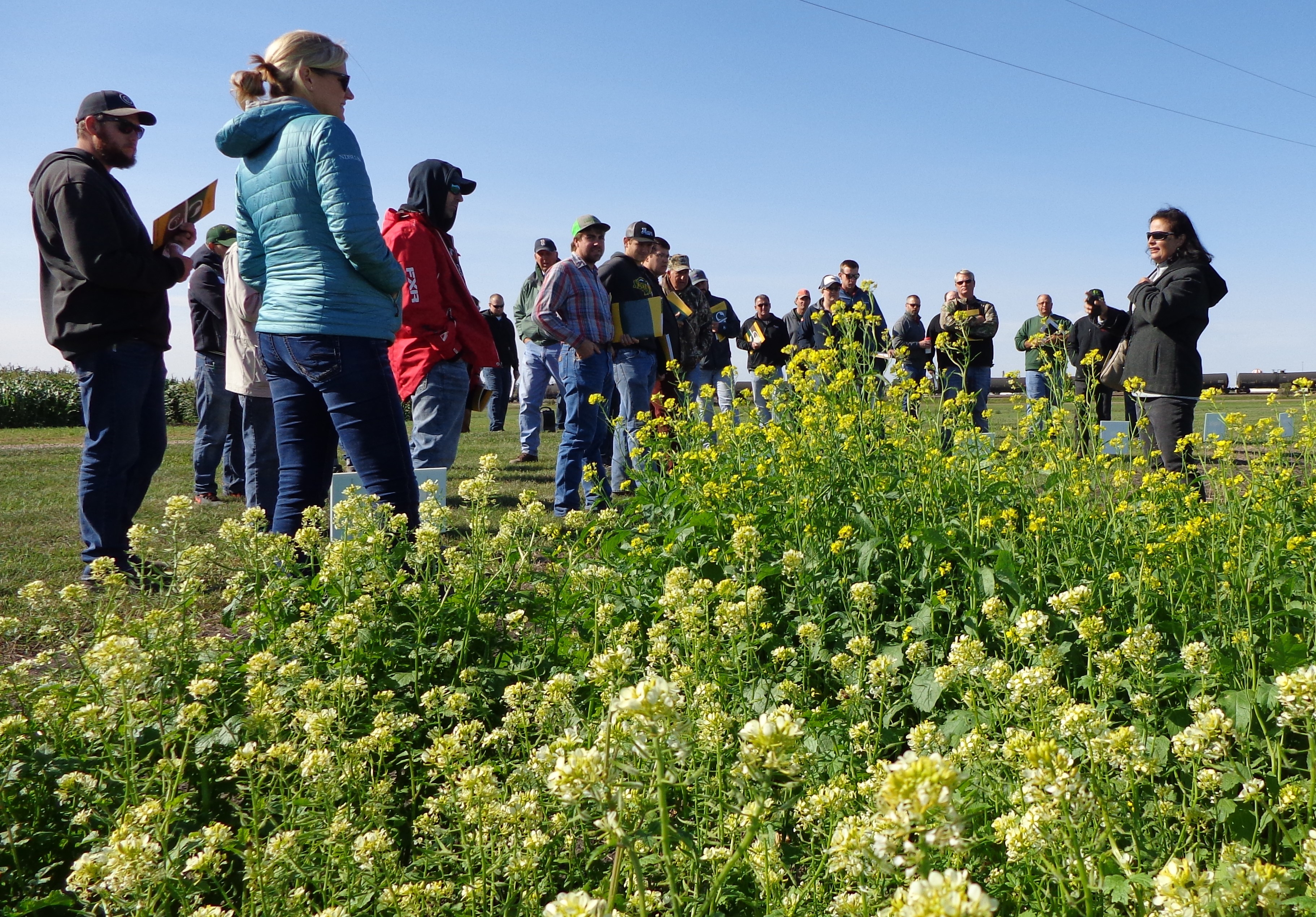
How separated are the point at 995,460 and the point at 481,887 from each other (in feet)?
9.21

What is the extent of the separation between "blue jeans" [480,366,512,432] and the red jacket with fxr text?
27.7 ft

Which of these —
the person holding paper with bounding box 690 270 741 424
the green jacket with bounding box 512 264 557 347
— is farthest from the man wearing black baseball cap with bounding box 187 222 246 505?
the person holding paper with bounding box 690 270 741 424

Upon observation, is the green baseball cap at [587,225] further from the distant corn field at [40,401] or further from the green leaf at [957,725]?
the distant corn field at [40,401]

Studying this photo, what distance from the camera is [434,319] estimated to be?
477cm

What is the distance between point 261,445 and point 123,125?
6.47 ft

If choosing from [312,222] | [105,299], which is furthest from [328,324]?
[105,299]

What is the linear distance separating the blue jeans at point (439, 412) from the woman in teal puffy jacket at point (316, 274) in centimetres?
123

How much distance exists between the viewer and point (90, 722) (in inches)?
80.0

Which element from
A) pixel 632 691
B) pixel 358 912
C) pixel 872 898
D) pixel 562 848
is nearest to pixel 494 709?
pixel 562 848

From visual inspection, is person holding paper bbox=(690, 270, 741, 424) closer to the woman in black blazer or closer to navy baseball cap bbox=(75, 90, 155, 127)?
the woman in black blazer

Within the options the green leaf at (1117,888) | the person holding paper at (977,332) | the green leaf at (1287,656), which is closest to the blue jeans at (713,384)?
the person holding paper at (977,332)

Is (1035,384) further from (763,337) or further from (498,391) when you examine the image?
(498,391)

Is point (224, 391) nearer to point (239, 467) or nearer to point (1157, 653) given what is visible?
point (239, 467)

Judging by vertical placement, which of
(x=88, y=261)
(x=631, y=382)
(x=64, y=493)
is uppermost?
(x=88, y=261)
